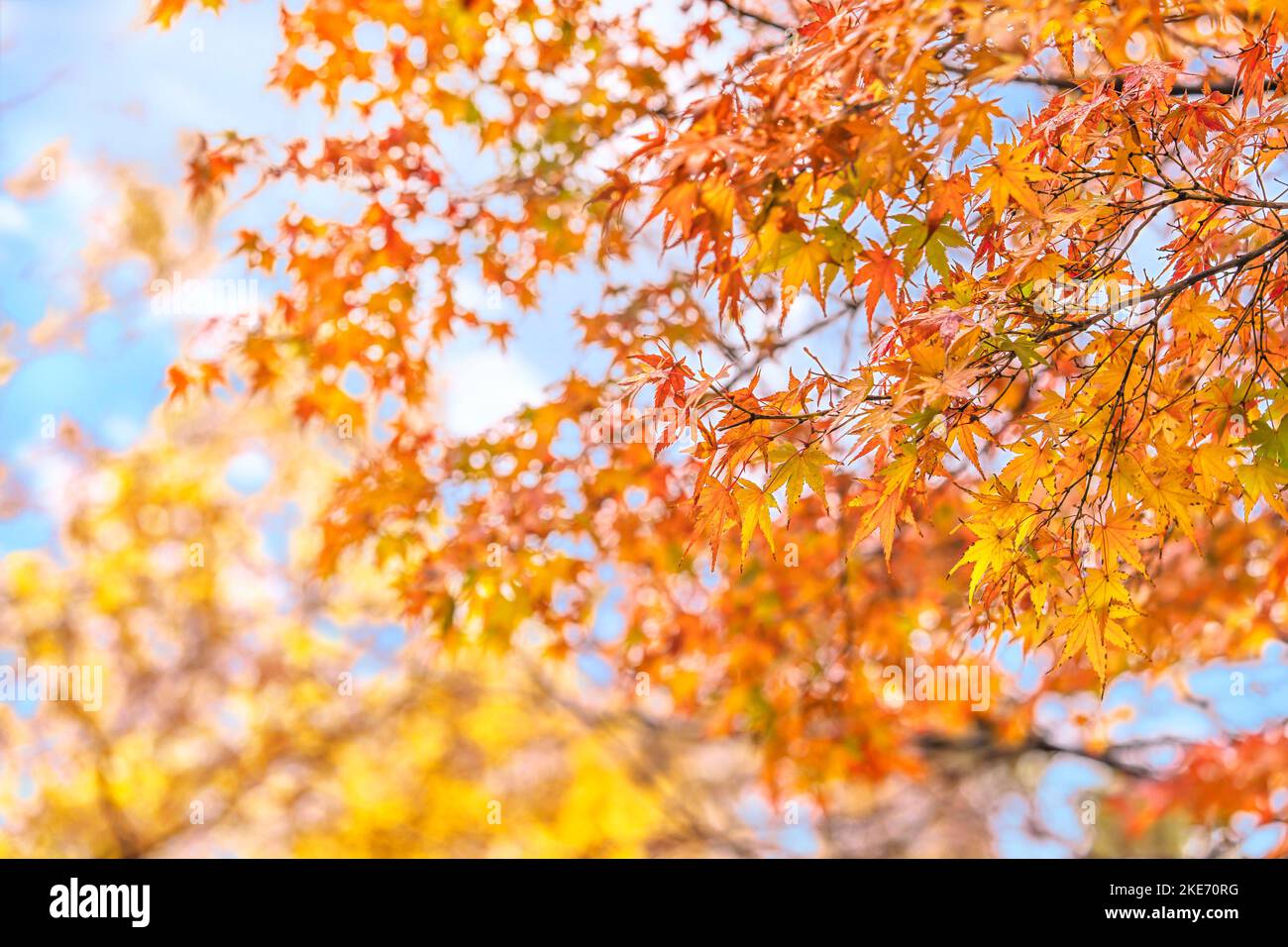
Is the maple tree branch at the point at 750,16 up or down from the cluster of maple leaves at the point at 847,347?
up

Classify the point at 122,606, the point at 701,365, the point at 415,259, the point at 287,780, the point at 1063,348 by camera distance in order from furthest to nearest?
the point at 287,780 → the point at 122,606 → the point at 415,259 → the point at 1063,348 → the point at 701,365

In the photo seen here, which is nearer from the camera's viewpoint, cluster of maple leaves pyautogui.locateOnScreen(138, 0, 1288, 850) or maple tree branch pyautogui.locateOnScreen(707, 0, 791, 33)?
cluster of maple leaves pyautogui.locateOnScreen(138, 0, 1288, 850)

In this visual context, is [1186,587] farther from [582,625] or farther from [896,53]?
[896,53]

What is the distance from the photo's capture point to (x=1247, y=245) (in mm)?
2426

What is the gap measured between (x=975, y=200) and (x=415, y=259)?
271 cm

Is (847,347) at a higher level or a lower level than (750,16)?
lower

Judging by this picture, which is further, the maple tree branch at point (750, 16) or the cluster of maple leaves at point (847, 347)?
the maple tree branch at point (750, 16)

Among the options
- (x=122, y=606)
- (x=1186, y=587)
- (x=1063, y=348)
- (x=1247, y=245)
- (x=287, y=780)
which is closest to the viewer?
(x=1063, y=348)

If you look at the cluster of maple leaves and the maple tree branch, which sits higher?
the maple tree branch

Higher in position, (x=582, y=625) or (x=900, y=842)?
(x=582, y=625)

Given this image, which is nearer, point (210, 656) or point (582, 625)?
point (582, 625)
